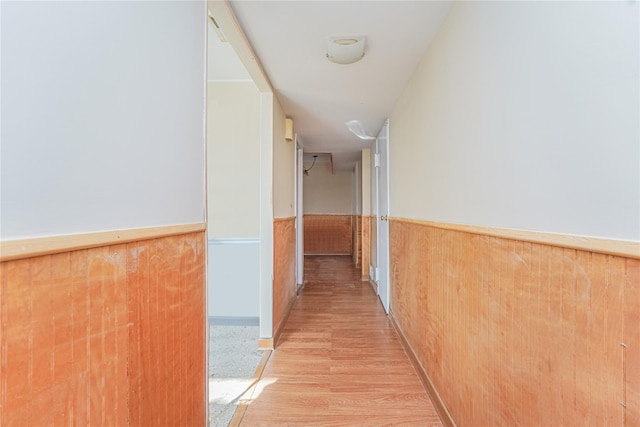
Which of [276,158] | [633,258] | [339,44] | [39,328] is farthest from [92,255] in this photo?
[276,158]

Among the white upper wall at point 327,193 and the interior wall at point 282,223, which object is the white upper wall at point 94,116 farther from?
the white upper wall at point 327,193

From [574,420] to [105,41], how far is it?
141 centimetres

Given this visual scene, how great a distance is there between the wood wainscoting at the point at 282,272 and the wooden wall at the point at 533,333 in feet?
4.39

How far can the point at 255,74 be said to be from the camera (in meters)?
2.11

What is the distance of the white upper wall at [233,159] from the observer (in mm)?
2801

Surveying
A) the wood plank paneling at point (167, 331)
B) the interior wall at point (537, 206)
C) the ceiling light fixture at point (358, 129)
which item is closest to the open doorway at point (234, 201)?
the ceiling light fixture at point (358, 129)

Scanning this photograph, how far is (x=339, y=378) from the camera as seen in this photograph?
1948mm

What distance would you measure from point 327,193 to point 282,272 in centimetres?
498

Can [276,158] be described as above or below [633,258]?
above

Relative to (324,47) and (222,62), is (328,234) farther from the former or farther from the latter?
(324,47)

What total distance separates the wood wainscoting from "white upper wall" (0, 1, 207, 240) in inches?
63.5

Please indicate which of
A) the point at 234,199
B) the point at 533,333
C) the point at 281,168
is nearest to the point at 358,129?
the point at 281,168

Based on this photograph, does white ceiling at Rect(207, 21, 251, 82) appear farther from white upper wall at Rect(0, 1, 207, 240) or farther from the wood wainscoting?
the wood wainscoting

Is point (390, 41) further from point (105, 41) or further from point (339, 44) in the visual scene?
point (105, 41)
